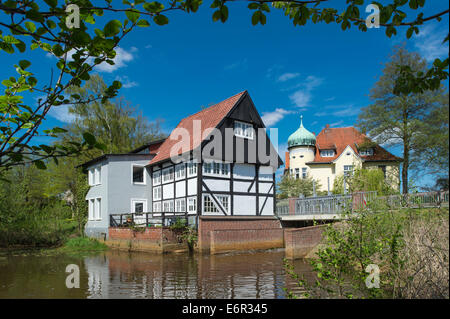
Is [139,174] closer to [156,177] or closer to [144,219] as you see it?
[156,177]

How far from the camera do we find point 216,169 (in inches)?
872

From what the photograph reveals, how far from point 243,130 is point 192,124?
15.0 feet

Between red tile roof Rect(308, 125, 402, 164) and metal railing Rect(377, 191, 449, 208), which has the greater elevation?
red tile roof Rect(308, 125, 402, 164)

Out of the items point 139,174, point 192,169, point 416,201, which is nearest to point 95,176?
point 139,174

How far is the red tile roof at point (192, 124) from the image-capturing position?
74.8 feet

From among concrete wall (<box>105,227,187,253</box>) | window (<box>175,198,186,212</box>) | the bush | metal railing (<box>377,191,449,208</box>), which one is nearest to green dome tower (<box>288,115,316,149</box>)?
window (<box>175,198,186,212</box>)

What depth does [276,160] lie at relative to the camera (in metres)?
25.4

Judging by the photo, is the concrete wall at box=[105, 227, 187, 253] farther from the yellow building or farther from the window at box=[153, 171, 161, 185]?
the yellow building

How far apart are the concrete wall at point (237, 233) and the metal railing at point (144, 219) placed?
4.97ft

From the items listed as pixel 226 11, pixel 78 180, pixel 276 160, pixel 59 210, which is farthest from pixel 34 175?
pixel 226 11

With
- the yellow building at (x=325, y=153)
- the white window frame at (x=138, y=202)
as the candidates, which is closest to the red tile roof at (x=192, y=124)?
the white window frame at (x=138, y=202)

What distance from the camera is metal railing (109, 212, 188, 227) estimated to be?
21.2 m

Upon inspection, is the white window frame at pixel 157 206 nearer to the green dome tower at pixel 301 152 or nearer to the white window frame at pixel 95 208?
the white window frame at pixel 95 208

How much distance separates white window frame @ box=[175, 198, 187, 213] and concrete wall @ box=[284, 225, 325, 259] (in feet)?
25.0
